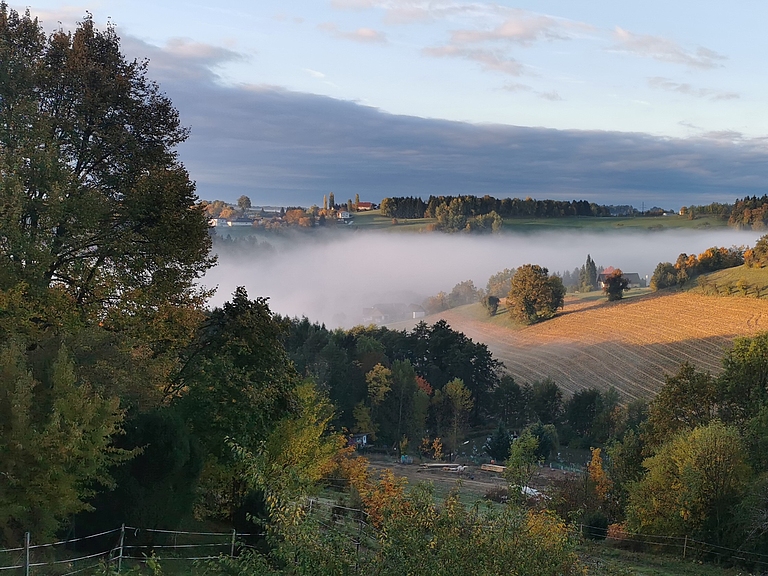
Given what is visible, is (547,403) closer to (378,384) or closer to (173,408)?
(378,384)

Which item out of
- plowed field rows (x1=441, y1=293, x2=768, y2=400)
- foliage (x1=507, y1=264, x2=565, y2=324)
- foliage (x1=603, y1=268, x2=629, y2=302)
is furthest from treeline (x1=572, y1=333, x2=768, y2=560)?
foliage (x1=603, y1=268, x2=629, y2=302)

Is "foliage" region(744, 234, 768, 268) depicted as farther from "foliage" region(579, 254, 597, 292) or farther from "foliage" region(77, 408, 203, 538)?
"foliage" region(77, 408, 203, 538)

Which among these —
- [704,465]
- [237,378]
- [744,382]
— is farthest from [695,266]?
[237,378]

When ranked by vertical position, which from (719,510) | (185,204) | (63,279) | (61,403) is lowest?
(719,510)

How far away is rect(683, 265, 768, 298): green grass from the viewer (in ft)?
286

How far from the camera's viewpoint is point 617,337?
90125mm

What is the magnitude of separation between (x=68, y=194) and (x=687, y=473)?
22.8 m

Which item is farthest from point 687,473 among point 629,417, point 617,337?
point 617,337

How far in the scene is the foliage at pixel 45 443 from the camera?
1209cm

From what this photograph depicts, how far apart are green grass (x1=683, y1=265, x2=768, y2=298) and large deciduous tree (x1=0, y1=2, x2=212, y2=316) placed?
265 ft

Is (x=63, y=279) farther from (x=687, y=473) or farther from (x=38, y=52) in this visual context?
(x=687, y=473)

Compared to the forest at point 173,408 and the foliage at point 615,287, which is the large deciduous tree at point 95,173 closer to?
the forest at point 173,408

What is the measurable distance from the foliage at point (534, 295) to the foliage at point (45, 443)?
313 feet

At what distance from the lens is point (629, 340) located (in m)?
87.6
